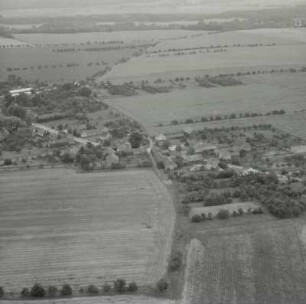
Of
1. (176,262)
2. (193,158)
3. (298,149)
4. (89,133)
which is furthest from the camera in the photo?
(89,133)

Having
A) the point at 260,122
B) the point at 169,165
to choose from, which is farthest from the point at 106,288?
the point at 260,122

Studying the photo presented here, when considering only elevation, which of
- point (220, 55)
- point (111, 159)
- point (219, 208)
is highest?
point (220, 55)

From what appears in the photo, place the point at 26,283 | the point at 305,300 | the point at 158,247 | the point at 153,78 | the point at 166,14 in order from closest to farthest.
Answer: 1. the point at 305,300
2. the point at 26,283
3. the point at 158,247
4. the point at 153,78
5. the point at 166,14

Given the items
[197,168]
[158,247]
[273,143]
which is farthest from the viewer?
[273,143]

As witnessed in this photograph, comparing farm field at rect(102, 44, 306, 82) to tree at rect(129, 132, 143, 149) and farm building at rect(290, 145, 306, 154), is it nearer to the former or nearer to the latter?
tree at rect(129, 132, 143, 149)

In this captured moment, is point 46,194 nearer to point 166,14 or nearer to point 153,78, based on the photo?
point 153,78

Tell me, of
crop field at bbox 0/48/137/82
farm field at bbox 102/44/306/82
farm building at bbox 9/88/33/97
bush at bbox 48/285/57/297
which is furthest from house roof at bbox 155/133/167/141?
crop field at bbox 0/48/137/82

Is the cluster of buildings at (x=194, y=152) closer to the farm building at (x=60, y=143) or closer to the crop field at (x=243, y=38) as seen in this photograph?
the farm building at (x=60, y=143)

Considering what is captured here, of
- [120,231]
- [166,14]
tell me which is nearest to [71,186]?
[120,231]

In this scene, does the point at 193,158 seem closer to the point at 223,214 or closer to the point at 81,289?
the point at 223,214
